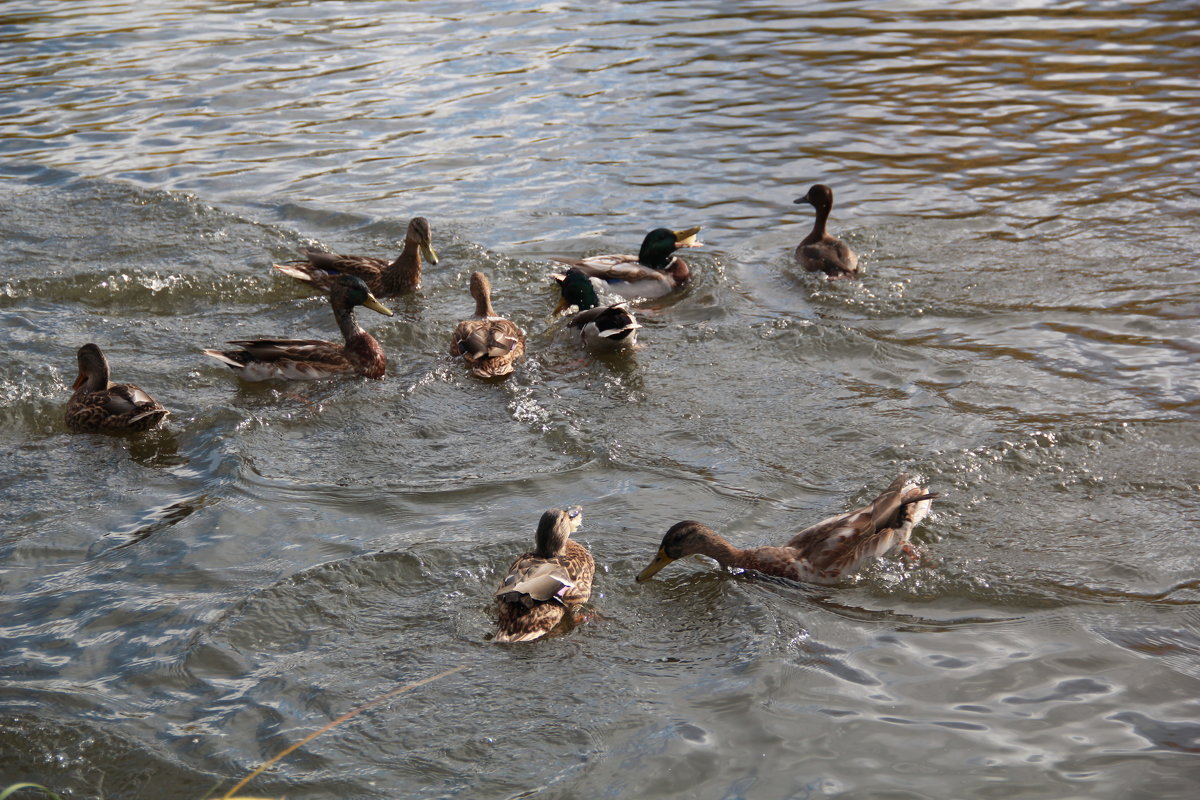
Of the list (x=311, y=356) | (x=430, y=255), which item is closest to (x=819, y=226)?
(x=430, y=255)

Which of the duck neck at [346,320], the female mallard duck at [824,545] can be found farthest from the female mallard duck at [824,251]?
the female mallard duck at [824,545]

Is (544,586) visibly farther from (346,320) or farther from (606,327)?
(346,320)

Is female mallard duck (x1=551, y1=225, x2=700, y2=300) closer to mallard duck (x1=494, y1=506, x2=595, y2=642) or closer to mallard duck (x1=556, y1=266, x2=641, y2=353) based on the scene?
mallard duck (x1=556, y1=266, x2=641, y2=353)

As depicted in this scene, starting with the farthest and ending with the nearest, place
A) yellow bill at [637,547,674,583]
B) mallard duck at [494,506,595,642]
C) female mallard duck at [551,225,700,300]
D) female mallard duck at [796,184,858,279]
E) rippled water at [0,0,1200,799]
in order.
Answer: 1. female mallard duck at [551,225,700,300]
2. female mallard duck at [796,184,858,279]
3. yellow bill at [637,547,674,583]
4. mallard duck at [494,506,595,642]
5. rippled water at [0,0,1200,799]

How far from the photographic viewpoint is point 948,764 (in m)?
4.94

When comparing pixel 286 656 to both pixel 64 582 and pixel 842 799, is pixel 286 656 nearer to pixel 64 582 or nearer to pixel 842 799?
pixel 64 582

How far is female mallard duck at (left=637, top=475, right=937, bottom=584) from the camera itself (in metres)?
6.22

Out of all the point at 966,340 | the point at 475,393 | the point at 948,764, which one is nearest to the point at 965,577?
the point at 948,764

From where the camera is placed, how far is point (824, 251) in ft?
34.1

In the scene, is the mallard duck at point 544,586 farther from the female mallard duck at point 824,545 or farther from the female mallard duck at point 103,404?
the female mallard duck at point 103,404

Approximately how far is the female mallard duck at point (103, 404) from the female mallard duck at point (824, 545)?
3717 millimetres

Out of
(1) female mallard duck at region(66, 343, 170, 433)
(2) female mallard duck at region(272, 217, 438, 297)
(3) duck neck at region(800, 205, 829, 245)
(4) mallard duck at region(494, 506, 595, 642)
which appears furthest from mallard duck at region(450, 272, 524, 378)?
(4) mallard duck at region(494, 506, 595, 642)

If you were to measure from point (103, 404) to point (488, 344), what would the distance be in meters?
2.65

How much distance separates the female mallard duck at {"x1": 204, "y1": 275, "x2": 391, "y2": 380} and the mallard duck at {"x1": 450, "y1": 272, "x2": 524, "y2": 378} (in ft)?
2.09
